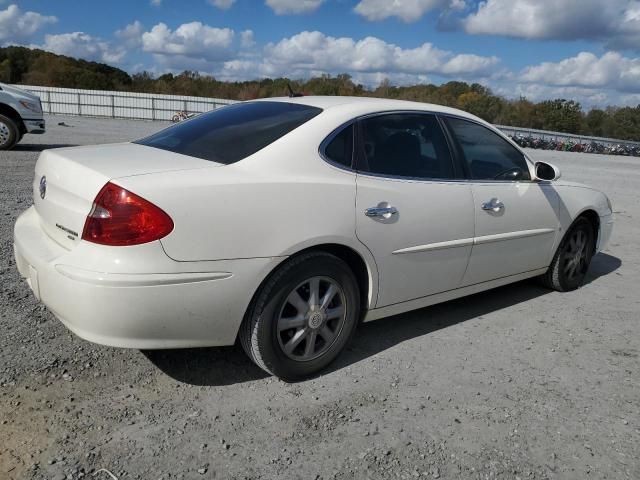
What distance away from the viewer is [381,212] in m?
3.25

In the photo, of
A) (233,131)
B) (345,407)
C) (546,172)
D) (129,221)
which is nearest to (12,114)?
(233,131)

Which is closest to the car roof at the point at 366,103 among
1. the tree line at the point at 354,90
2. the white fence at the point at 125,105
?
the white fence at the point at 125,105

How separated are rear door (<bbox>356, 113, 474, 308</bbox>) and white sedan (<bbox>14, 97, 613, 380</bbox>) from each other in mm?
11

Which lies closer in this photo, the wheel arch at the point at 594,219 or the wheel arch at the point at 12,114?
the wheel arch at the point at 594,219

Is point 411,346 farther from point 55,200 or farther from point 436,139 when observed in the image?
point 55,200

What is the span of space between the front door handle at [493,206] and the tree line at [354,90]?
166ft

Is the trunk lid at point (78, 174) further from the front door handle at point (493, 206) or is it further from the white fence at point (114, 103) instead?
the white fence at point (114, 103)

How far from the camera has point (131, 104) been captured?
129 ft

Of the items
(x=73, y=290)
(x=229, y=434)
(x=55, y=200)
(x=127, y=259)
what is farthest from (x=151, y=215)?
(x=229, y=434)

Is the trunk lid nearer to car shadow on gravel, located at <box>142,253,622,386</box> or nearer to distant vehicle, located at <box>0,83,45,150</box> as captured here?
car shadow on gravel, located at <box>142,253,622,386</box>

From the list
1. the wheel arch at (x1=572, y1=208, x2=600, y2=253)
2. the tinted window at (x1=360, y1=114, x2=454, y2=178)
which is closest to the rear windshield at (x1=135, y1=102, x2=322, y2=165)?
the tinted window at (x1=360, y1=114, x2=454, y2=178)

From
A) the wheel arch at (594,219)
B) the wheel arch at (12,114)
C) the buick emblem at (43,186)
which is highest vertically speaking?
the buick emblem at (43,186)

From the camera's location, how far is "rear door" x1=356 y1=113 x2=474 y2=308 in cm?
326

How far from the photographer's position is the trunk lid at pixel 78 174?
2.64 meters
